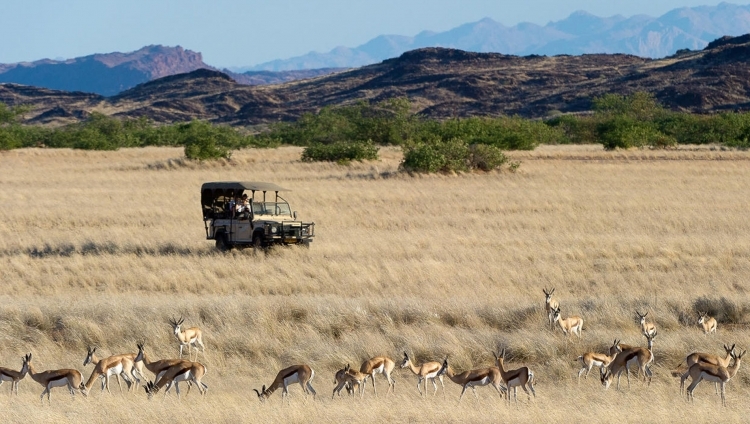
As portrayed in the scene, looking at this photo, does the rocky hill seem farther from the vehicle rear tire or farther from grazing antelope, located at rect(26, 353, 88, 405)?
grazing antelope, located at rect(26, 353, 88, 405)

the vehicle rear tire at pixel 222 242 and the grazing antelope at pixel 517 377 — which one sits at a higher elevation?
the grazing antelope at pixel 517 377

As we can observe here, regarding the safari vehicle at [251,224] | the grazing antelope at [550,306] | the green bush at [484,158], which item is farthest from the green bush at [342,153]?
the grazing antelope at [550,306]

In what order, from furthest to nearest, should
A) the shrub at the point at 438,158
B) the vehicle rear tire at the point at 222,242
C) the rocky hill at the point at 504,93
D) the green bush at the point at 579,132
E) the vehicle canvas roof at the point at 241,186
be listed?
1. the rocky hill at the point at 504,93
2. the green bush at the point at 579,132
3. the shrub at the point at 438,158
4. the vehicle canvas roof at the point at 241,186
5. the vehicle rear tire at the point at 222,242

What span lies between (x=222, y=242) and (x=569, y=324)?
1093cm

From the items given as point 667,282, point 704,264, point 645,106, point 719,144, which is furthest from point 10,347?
point 645,106

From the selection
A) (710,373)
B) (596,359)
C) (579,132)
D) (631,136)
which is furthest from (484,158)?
(579,132)

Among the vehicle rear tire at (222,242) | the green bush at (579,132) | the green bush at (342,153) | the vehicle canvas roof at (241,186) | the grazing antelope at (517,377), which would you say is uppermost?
the vehicle canvas roof at (241,186)

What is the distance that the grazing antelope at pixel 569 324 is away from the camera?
42.0 feet

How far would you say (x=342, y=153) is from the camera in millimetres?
49594

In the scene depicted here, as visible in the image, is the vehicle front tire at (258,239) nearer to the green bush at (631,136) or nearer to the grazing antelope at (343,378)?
the grazing antelope at (343,378)

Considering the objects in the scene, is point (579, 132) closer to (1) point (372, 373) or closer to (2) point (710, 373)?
(2) point (710, 373)

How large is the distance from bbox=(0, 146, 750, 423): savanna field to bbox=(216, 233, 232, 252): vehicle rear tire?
0.40 meters

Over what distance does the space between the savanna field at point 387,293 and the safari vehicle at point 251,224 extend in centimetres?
49

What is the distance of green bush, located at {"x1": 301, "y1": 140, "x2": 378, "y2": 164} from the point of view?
161 ft
